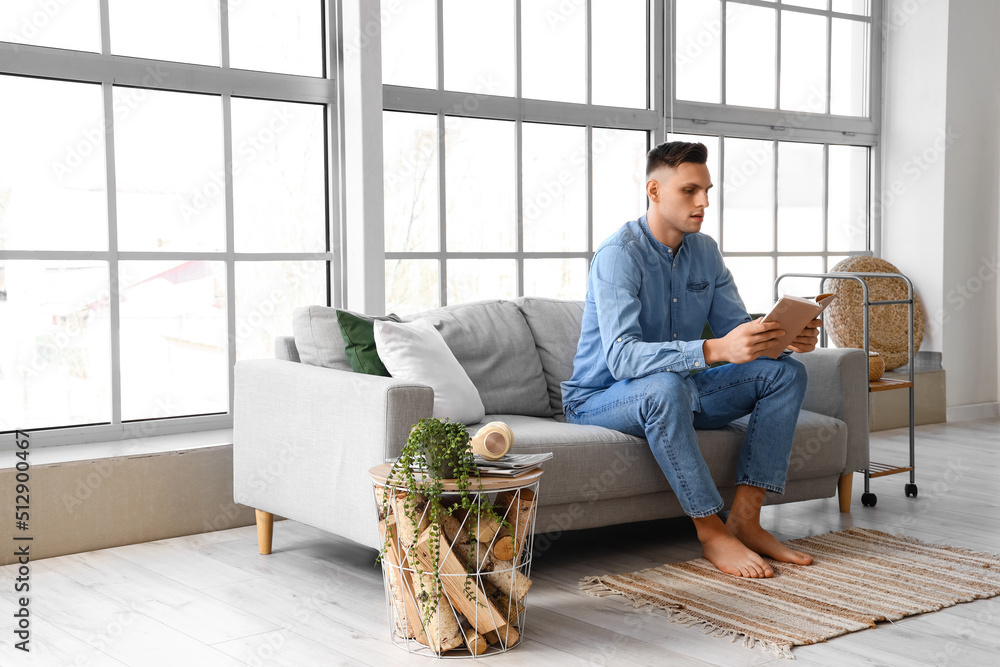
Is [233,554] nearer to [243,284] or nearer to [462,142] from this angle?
[243,284]

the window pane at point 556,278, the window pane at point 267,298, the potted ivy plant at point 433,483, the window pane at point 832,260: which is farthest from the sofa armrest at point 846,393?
the window pane at point 832,260

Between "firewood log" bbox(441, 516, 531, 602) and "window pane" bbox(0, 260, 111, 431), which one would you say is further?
"window pane" bbox(0, 260, 111, 431)

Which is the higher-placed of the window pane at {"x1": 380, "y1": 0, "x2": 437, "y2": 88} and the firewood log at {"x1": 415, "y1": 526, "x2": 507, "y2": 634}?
the window pane at {"x1": 380, "y1": 0, "x2": 437, "y2": 88}

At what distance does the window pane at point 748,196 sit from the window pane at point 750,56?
224mm

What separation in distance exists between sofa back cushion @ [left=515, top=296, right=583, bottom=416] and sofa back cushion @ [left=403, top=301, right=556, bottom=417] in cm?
3

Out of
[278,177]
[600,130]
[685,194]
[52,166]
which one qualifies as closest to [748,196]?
[600,130]

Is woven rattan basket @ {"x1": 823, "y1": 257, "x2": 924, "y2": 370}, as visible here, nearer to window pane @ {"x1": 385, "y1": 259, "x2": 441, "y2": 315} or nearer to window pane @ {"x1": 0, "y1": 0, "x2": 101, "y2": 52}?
window pane @ {"x1": 385, "y1": 259, "x2": 441, "y2": 315}

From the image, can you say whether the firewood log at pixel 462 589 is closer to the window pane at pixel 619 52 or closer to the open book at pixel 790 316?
the open book at pixel 790 316

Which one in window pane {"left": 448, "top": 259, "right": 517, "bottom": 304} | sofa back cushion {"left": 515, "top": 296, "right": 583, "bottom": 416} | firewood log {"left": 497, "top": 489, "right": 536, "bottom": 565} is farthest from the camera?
window pane {"left": 448, "top": 259, "right": 517, "bottom": 304}

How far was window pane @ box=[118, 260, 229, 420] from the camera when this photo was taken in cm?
343

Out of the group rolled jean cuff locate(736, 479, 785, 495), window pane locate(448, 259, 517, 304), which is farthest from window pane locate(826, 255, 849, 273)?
rolled jean cuff locate(736, 479, 785, 495)

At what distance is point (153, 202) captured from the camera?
346 centimetres

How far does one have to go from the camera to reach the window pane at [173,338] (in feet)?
11.3

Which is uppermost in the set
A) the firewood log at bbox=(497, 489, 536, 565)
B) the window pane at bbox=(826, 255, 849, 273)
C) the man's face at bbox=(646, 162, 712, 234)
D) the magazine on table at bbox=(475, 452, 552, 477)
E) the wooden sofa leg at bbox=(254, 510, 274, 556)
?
the man's face at bbox=(646, 162, 712, 234)
